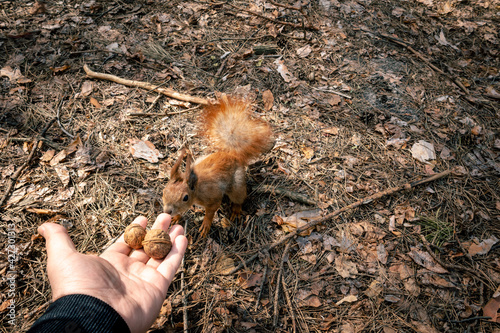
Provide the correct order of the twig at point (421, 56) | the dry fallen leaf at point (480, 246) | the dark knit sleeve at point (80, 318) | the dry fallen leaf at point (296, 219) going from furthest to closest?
1. the twig at point (421, 56)
2. the dry fallen leaf at point (296, 219)
3. the dry fallen leaf at point (480, 246)
4. the dark knit sleeve at point (80, 318)

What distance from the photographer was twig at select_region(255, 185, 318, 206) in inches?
100

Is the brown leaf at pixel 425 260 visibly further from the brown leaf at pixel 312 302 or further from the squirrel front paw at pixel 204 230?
the squirrel front paw at pixel 204 230

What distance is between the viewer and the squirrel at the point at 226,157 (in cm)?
241

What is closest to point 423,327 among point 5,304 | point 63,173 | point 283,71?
point 5,304

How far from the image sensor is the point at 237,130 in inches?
99.3

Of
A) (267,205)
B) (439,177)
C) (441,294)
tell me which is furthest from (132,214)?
(439,177)

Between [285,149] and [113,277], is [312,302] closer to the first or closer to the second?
[113,277]

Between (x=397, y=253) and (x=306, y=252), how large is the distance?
0.69 meters

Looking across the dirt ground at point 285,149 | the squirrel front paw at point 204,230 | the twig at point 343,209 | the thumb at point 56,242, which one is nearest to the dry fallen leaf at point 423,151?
the dirt ground at point 285,149

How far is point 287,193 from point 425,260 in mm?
1152

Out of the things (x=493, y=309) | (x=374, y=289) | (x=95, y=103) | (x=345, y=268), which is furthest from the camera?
(x=95, y=103)

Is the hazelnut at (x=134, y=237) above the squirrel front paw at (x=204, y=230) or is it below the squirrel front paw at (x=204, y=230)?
above

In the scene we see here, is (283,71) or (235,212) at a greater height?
(283,71)

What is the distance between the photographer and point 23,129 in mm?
2756
